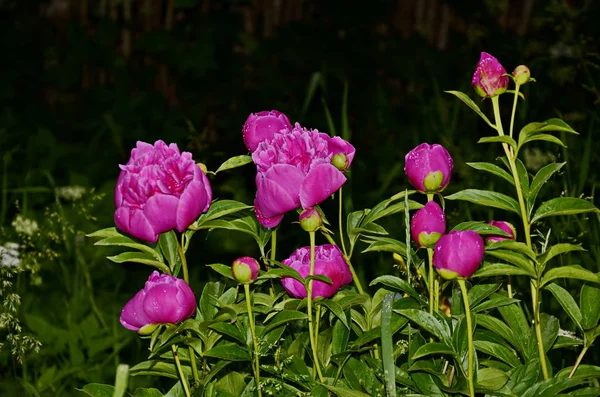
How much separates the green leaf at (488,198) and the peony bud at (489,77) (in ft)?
0.41

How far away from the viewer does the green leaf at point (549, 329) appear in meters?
1.31

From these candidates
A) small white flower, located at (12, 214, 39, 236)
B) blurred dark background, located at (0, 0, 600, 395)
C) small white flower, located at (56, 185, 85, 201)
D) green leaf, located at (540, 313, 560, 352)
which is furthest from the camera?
blurred dark background, located at (0, 0, 600, 395)

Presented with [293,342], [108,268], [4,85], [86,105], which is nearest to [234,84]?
[86,105]

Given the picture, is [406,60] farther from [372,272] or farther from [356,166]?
[372,272]

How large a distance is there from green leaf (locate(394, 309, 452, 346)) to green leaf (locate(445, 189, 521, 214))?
0.50 ft

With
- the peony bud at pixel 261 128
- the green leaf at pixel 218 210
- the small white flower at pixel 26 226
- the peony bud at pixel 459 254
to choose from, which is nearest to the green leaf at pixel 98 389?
the green leaf at pixel 218 210

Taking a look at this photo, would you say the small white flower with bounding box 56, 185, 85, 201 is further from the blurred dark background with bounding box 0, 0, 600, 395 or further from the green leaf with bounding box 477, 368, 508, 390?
the green leaf with bounding box 477, 368, 508, 390

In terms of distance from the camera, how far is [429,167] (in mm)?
1237

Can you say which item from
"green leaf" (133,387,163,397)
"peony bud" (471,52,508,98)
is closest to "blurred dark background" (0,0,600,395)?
"green leaf" (133,387,163,397)

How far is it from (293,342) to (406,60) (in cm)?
276

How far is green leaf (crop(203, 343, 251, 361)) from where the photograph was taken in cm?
124

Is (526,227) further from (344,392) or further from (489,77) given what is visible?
(344,392)

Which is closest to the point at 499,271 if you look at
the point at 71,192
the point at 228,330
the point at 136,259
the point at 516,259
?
the point at 516,259

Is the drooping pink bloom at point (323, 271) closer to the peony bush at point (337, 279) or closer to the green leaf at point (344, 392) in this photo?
the peony bush at point (337, 279)
